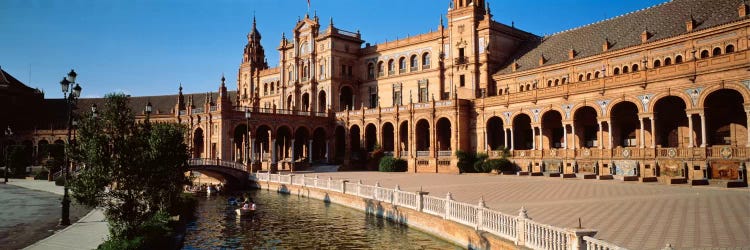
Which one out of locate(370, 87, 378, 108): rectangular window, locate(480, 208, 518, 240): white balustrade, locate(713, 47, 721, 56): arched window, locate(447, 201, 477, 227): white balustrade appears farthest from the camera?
locate(370, 87, 378, 108): rectangular window

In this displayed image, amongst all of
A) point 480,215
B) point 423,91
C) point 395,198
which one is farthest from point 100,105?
point 480,215

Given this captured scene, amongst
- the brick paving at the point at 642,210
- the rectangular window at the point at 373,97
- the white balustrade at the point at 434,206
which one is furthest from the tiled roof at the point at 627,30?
the white balustrade at the point at 434,206

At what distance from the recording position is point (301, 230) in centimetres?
2148

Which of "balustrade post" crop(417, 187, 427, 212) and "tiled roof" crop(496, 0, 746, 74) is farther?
"tiled roof" crop(496, 0, 746, 74)

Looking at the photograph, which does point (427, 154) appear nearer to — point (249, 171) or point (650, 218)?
point (249, 171)

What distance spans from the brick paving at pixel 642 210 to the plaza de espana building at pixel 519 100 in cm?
617

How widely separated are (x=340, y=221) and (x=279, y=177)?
16153 mm

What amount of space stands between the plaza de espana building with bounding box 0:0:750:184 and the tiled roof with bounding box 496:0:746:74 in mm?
160

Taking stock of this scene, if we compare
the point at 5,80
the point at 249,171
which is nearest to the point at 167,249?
the point at 249,171

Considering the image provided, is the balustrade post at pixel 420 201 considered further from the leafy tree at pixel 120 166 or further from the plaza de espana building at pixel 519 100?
the plaza de espana building at pixel 519 100

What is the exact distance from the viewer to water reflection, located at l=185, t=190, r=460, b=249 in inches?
725

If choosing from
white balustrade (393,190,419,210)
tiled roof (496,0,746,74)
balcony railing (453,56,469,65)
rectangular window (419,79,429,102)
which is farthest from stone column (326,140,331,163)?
white balustrade (393,190,419,210)

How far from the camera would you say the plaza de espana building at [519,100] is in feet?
104

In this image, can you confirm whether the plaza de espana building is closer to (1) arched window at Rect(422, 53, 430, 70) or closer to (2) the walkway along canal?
(1) arched window at Rect(422, 53, 430, 70)
